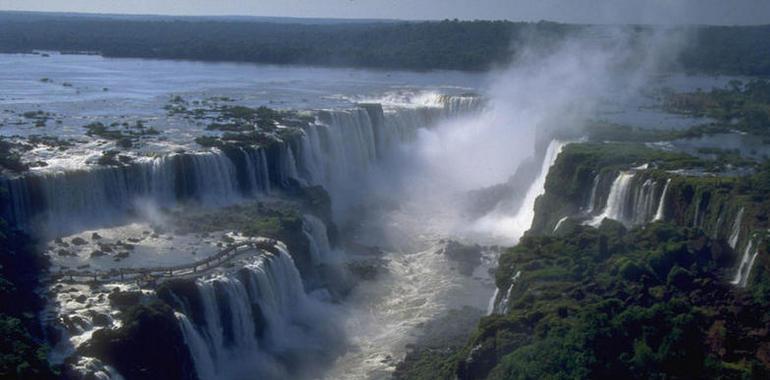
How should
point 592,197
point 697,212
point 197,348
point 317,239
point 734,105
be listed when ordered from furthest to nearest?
point 734,105, point 317,239, point 592,197, point 697,212, point 197,348

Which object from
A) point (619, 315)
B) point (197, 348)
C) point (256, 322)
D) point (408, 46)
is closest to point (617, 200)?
point (619, 315)

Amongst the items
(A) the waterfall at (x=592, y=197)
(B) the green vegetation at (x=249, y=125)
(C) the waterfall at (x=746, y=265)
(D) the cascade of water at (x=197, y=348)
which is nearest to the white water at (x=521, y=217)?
(A) the waterfall at (x=592, y=197)

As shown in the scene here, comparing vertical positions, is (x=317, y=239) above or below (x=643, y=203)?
below

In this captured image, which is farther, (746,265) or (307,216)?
(307,216)


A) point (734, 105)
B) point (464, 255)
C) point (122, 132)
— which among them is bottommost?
point (464, 255)

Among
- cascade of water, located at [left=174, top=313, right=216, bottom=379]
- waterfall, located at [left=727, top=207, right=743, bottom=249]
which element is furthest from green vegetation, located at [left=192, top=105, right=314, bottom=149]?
waterfall, located at [left=727, top=207, right=743, bottom=249]

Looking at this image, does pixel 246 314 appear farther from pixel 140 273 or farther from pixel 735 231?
pixel 735 231

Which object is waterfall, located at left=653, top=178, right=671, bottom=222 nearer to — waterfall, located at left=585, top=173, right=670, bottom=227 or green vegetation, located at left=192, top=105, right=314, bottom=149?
waterfall, located at left=585, top=173, right=670, bottom=227
